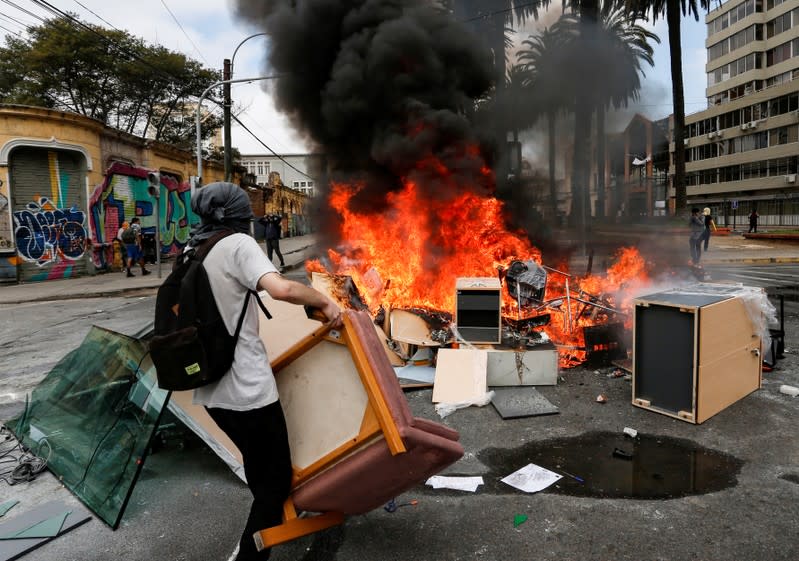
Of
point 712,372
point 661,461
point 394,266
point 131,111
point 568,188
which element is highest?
point 131,111

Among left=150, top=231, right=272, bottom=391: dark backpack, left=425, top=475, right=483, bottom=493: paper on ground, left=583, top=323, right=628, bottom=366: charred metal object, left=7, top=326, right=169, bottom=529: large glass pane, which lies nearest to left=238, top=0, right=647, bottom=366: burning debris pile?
left=583, top=323, right=628, bottom=366: charred metal object

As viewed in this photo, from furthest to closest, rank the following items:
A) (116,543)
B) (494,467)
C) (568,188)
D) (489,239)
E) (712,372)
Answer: (568,188) → (489,239) → (712,372) → (494,467) → (116,543)

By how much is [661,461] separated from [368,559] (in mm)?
2251

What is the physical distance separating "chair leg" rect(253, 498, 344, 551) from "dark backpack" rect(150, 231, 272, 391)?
0.72 meters

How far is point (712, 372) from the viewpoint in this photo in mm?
4223

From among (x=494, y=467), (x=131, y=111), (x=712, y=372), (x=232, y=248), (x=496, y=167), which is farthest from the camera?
(x=131, y=111)

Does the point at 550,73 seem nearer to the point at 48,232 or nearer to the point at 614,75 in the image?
the point at 614,75

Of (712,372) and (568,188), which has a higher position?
(568,188)

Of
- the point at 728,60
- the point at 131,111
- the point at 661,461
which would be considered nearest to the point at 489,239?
the point at 661,461

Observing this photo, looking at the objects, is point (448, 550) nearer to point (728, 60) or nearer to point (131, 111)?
point (131, 111)

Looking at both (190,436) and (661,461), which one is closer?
(661,461)

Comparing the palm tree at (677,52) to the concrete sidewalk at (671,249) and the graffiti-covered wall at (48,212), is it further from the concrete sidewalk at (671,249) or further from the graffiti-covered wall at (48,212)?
the graffiti-covered wall at (48,212)

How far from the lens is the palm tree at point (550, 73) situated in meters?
15.4

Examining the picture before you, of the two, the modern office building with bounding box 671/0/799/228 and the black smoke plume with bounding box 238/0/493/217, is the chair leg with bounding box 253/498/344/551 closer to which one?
the black smoke plume with bounding box 238/0/493/217
